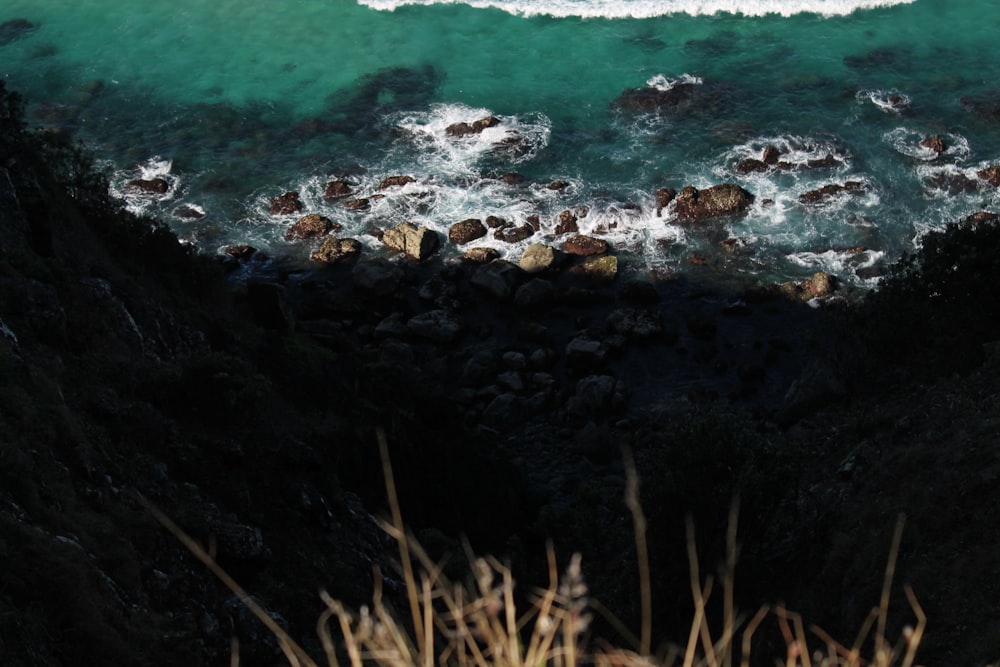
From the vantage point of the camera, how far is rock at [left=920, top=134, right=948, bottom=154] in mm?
51719

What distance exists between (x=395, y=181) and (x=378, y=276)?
8434 millimetres

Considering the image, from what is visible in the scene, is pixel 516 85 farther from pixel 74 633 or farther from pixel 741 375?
pixel 74 633

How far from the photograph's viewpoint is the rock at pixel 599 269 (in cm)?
4569

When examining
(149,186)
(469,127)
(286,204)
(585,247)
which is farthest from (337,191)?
(585,247)

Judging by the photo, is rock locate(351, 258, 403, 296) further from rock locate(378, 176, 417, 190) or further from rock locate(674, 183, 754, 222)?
rock locate(674, 183, 754, 222)

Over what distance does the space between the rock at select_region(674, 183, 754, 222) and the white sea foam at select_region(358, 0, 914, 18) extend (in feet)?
76.9

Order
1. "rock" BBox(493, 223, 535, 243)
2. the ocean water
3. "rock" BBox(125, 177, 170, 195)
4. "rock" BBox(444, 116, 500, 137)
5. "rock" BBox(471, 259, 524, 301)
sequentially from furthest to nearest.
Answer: "rock" BBox(444, 116, 500, 137) → "rock" BBox(125, 177, 170, 195) → the ocean water → "rock" BBox(493, 223, 535, 243) → "rock" BBox(471, 259, 524, 301)

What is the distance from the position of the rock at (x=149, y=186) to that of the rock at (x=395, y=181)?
11543mm

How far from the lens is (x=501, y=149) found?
54.6 m

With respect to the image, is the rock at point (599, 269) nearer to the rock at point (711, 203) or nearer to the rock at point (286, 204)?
the rock at point (711, 203)

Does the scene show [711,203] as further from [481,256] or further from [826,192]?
[481,256]

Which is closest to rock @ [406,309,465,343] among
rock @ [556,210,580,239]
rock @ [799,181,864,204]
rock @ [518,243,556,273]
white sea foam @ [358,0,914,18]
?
rock @ [518,243,556,273]

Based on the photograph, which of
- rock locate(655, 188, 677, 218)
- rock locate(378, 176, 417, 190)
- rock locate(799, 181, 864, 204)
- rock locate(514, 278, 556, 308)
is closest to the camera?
rock locate(514, 278, 556, 308)

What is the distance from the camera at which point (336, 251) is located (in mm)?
47938
